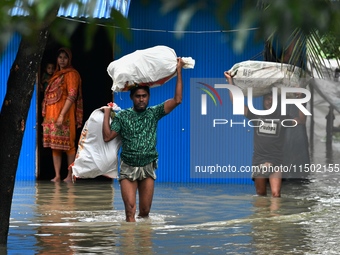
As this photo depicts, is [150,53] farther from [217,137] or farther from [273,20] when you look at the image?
[273,20]

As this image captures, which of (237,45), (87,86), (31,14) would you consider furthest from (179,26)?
(87,86)

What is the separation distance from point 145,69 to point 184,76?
518 cm

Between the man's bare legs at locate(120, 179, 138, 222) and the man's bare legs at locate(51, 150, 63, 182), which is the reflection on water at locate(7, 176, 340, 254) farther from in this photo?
the man's bare legs at locate(51, 150, 63, 182)

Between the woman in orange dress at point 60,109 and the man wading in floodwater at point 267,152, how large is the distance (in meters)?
3.13

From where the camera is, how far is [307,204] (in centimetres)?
1184

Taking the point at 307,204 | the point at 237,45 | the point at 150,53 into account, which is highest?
the point at 150,53

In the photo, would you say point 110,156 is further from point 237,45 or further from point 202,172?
point 237,45

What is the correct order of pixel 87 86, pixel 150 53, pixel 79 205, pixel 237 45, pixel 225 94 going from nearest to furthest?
pixel 237 45
pixel 150 53
pixel 79 205
pixel 225 94
pixel 87 86

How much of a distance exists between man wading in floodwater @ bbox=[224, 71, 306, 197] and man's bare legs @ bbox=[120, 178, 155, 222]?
3.17m

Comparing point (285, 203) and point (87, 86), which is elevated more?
point (87, 86)

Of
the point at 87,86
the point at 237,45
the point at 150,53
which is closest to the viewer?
the point at 237,45

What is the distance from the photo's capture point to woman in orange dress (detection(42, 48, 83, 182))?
14609 millimetres

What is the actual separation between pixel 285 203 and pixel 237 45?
10087mm

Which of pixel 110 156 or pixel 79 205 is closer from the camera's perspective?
pixel 110 156
